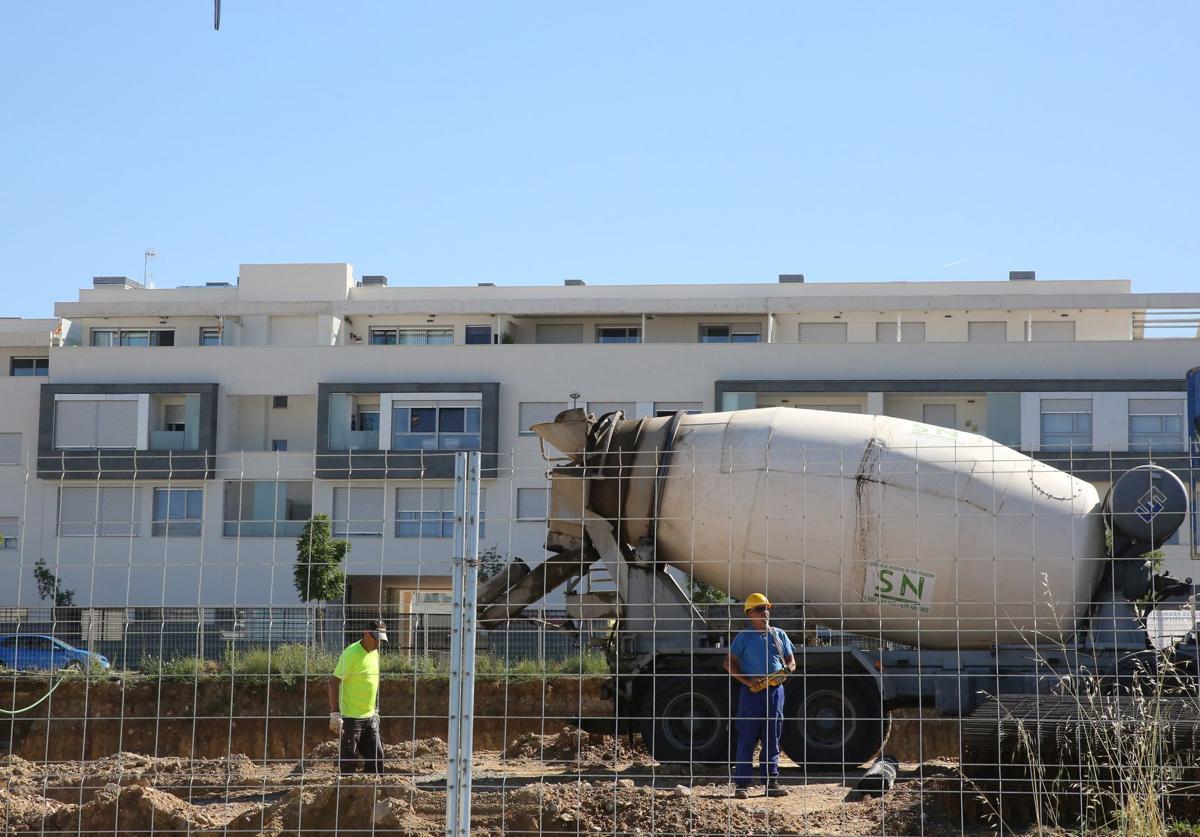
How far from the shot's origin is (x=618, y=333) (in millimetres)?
51625

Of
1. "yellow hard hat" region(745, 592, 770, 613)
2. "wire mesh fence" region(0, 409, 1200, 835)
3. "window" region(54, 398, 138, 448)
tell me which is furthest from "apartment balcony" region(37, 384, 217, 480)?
"yellow hard hat" region(745, 592, 770, 613)

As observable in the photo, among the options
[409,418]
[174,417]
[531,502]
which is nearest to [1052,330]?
[531,502]

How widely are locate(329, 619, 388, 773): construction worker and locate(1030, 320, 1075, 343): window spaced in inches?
1650

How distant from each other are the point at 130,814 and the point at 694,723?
16.6ft

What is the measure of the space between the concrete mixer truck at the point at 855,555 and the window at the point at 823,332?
37.5 meters

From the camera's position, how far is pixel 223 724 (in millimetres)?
18219

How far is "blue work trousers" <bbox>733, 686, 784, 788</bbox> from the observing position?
10453 mm

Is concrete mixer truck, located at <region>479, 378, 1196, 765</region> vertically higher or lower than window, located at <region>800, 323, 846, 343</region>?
Result: lower

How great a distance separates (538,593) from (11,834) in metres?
6.41

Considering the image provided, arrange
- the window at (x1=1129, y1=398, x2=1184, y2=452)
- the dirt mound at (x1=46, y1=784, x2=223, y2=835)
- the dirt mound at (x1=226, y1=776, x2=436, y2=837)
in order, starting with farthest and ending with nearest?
the window at (x1=1129, y1=398, x2=1184, y2=452), the dirt mound at (x1=46, y1=784, x2=223, y2=835), the dirt mound at (x1=226, y1=776, x2=436, y2=837)

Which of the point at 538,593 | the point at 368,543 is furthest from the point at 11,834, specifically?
the point at 368,543

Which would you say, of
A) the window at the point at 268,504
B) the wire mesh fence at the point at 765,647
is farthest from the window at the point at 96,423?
the wire mesh fence at the point at 765,647

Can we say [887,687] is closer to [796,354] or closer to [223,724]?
[223,724]

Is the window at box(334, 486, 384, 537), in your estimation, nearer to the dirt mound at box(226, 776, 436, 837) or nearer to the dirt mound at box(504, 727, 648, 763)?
the dirt mound at box(504, 727, 648, 763)
